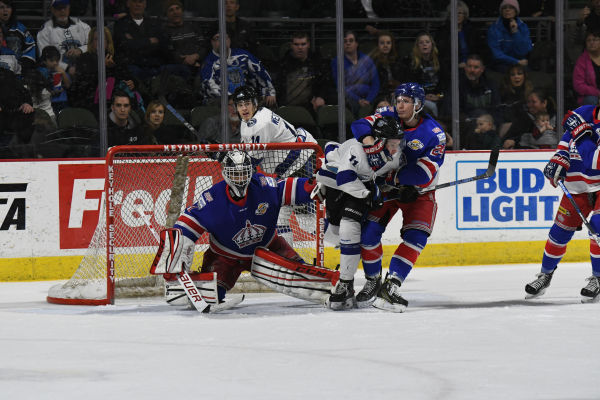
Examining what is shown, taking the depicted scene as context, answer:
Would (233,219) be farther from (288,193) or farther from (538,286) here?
(538,286)

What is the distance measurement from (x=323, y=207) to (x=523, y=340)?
1.94 m

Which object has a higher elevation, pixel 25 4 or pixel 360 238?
pixel 25 4

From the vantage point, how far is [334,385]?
3.67 m

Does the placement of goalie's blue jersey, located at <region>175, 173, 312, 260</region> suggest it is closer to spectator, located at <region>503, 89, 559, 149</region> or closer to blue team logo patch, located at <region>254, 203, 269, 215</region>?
blue team logo patch, located at <region>254, 203, 269, 215</region>

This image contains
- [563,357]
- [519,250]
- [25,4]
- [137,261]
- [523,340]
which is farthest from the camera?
[519,250]

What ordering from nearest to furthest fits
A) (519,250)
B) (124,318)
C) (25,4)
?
(124,318)
(25,4)
(519,250)

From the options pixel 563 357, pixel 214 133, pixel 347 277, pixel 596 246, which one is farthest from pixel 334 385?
pixel 214 133

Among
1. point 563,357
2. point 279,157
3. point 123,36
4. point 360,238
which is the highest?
point 123,36

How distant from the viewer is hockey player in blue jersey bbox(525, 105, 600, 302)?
582 cm

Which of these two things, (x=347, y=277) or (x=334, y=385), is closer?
(x=334, y=385)

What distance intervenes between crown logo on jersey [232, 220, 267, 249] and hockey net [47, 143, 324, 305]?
376 millimetres

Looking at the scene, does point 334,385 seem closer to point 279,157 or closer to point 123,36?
point 279,157

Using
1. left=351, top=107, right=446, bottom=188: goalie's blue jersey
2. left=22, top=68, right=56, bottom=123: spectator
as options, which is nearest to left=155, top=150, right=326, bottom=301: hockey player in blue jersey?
left=351, top=107, right=446, bottom=188: goalie's blue jersey

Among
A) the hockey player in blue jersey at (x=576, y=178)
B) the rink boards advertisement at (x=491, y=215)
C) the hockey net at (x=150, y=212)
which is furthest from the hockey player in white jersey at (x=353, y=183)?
the rink boards advertisement at (x=491, y=215)
